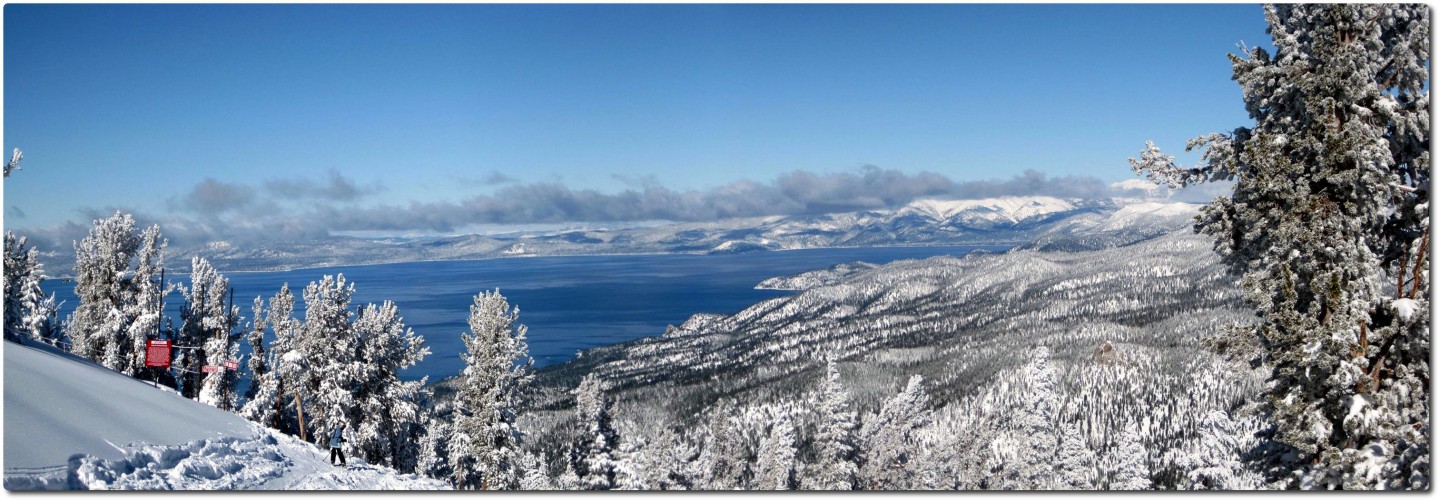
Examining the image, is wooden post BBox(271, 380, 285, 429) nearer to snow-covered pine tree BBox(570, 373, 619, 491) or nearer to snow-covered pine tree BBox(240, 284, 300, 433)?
snow-covered pine tree BBox(240, 284, 300, 433)

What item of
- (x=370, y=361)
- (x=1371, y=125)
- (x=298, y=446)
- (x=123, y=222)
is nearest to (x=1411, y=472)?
(x=1371, y=125)

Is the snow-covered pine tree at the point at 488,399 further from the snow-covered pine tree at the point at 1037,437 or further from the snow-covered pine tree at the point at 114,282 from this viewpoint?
the snow-covered pine tree at the point at 114,282

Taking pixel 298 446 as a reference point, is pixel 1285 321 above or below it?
above

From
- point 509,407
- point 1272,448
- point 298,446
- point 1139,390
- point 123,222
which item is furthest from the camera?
A: point 1139,390

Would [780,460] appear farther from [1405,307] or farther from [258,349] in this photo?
[1405,307]

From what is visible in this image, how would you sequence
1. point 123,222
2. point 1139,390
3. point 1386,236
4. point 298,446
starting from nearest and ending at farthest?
point 1386,236 < point 298,446 < point 123,222 < point 1139,390

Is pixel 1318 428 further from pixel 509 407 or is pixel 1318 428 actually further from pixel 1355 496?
pixel 509 407

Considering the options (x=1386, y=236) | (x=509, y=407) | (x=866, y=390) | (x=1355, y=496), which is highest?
(x=1386, y=236)

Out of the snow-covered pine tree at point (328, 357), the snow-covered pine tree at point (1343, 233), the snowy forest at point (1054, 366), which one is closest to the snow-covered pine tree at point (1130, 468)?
the snowy forest at point (1054, 366)
